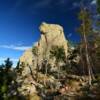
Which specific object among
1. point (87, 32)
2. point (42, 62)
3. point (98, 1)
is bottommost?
point (98, 1)

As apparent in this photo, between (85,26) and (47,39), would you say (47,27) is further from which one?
(85,26)

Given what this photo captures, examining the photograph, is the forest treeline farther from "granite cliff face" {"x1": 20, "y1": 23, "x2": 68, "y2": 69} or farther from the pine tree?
"granite cliff face" {"x1": 20, "y1": 23, "x2": 68, "y2": 69}

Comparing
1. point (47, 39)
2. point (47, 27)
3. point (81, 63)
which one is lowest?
point (81, 63)

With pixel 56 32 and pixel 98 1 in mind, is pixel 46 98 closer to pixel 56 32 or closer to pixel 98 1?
pixel 98 1

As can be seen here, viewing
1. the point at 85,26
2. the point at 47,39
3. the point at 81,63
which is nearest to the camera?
the point at 85,26

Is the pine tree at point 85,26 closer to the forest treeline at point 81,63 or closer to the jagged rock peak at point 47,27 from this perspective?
the forest treeline at point 81,63

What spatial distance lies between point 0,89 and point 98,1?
20.7 m

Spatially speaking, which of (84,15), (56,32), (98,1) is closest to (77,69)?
(84,15)

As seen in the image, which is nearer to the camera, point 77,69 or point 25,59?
point 77,69

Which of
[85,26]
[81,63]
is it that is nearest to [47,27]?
[81,63]

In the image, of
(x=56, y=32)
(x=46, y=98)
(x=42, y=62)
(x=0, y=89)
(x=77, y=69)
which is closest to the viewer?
(x=0, y=89)

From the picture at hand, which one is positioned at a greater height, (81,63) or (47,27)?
(47,27)

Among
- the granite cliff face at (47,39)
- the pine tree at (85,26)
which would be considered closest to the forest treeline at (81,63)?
the pine tree at (85,26)

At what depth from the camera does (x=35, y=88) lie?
199 feet
